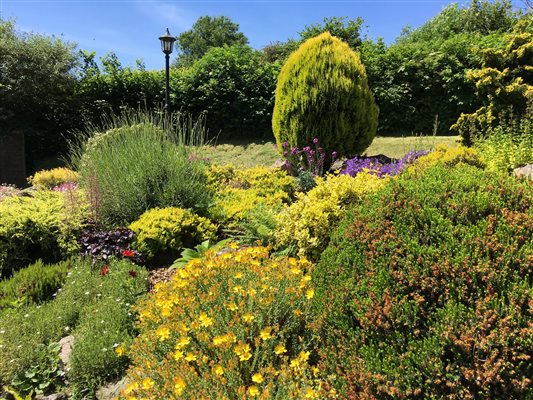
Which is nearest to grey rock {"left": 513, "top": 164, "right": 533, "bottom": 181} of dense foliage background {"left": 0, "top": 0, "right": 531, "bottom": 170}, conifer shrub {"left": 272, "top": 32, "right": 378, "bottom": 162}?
conifer shrub {"left": 272, "top": 32, "right": 378, "bottom": 162}

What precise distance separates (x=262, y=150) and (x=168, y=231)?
8.16 metres

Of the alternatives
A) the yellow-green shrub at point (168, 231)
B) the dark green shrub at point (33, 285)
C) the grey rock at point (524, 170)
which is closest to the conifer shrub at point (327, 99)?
the grey rock at point (524, 170)

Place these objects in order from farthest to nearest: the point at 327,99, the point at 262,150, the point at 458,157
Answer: the point at 262,150
the point at 327,99
the point at 458,157

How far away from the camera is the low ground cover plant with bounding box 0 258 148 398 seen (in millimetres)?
2914

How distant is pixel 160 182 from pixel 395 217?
4.24m

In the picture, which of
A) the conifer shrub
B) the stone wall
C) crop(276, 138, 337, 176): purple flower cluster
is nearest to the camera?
crop(276, 138, 337, 176): purple flower cluster

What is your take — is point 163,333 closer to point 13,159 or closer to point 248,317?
point 248,317

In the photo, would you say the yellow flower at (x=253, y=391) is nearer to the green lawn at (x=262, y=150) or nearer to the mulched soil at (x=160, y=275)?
the mulched soil at (x=160, y=275)

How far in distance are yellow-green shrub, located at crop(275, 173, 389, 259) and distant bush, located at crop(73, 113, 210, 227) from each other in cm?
201

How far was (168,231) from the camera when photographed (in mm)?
4855

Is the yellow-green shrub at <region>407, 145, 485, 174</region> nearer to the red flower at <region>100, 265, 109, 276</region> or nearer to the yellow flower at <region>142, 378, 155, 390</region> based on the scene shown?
the red flower at <region>100, 265, 109, 276</region>

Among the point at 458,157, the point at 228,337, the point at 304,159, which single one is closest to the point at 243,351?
the point at 228,337

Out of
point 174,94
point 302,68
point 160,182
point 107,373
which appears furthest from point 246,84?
point 107,373

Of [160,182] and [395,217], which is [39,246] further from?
[395,217]
